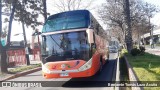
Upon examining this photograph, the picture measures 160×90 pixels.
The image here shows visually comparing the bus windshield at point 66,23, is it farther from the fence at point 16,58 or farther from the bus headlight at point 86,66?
the fence at point 16,58

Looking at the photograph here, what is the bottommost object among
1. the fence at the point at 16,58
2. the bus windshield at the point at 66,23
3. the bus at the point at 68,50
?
the fence at the point at 16,58

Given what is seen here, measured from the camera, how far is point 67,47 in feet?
40.0

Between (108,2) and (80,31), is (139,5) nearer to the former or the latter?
(108,2)

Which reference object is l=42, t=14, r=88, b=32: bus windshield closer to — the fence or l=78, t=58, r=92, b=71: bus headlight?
l=78, t=58, r=92, b=71: bus headlight

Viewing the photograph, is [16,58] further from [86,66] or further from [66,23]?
[86,66]

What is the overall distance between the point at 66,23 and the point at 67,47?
119 cm

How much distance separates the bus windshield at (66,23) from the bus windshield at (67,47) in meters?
0.35

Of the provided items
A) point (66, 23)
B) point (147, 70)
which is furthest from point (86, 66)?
point (147, 70)

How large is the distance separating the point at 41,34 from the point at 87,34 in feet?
7.06

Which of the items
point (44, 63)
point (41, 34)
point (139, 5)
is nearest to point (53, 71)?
point (44, 63)

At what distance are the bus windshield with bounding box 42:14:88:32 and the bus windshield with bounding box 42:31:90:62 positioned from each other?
0.35 m

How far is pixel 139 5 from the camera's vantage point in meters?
38.6

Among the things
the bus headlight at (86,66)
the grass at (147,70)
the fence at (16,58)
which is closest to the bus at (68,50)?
the bus headlight at (86,66)

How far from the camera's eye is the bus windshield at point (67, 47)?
39.7 feet
